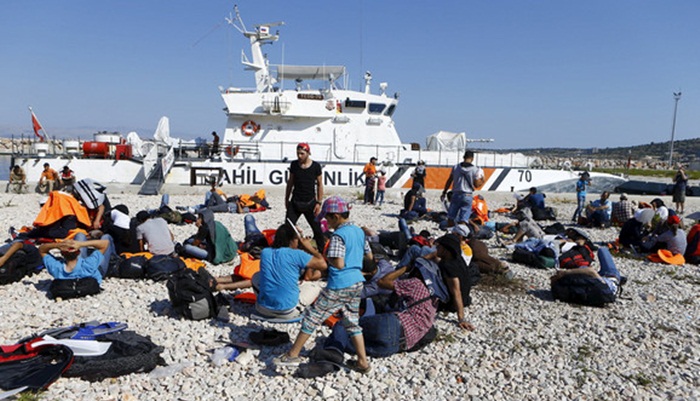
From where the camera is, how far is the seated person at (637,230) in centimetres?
879

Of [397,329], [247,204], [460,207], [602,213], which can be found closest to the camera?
[397,329]

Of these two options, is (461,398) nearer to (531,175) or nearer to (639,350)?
(639,350)

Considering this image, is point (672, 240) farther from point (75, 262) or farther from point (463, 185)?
point (75, 262)

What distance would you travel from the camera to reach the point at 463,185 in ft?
23.9

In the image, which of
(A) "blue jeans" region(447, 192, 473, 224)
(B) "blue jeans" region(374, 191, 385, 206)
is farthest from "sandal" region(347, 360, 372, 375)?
(B) "blue jeans" region(374, 191, 385, 206)

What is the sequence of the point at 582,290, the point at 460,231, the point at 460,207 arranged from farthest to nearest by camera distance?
the point at 460,207 < the point at 460,231 < the point at 582,290

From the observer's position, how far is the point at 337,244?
3365 mm

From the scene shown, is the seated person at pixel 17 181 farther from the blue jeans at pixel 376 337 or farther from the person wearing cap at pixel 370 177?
the blue jeans at pixel 376 337

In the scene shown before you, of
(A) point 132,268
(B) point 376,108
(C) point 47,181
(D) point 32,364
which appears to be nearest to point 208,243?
(A) point 132,268

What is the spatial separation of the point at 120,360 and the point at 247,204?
9.49 meters

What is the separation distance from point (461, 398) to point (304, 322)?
1.27 meters

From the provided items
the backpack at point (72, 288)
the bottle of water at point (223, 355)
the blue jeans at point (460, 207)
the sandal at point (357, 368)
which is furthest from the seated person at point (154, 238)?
the blue jeans at point (460, 207)

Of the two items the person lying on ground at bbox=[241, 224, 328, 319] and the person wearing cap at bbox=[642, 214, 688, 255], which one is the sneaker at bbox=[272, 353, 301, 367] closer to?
Answer: the person lying on ground at bbox=[241, 224, 328, 319]

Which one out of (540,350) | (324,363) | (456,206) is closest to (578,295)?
(540,350)
